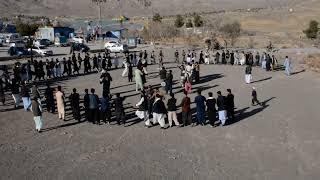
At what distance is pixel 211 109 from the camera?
20484 mm

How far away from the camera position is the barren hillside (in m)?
140

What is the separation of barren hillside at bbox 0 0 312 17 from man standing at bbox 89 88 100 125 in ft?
383

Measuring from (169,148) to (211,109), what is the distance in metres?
2.97

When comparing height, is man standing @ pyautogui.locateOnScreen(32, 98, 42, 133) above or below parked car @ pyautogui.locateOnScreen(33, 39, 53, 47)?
below

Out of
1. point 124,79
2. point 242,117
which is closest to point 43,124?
point 242,117

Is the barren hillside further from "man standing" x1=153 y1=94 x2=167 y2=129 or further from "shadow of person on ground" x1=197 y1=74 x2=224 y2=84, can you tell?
"man standing" x1=153 y1=94 x2=167 y2=129

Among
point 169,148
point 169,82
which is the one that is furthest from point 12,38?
point 169,148

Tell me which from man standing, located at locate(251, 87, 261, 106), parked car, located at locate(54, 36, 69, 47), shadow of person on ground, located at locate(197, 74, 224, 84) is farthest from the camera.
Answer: parked car, located at locate(54, 36, 69, 47)

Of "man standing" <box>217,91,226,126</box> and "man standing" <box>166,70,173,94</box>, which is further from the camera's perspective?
"man standing" <box>166,70,173,94</box>

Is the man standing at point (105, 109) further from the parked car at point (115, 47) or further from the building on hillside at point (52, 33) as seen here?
the building on hillside at point (52, 33)

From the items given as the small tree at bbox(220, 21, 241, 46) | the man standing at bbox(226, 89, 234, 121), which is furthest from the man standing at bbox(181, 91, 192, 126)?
the small tree at bbox(220, 21, 241, 46)

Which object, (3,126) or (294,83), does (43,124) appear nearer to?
(3,126)

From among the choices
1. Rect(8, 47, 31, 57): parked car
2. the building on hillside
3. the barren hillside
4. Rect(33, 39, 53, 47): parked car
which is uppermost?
the barren hillside

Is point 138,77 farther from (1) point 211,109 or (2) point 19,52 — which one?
(2) point 19,52
